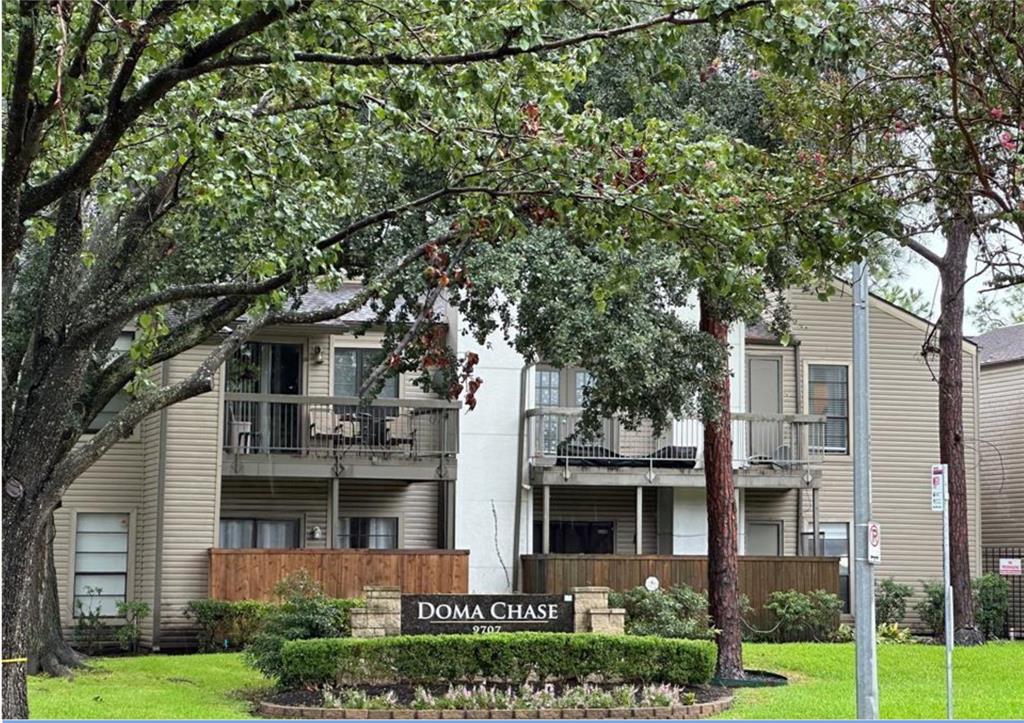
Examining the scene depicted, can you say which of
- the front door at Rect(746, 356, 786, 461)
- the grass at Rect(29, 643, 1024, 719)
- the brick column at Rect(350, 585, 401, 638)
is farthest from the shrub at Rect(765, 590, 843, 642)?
the brick column at Rect(350, 585, 401, 638)

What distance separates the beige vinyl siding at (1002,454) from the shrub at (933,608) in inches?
190

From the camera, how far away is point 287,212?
11.8 m

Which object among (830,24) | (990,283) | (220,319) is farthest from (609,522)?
(830,24)

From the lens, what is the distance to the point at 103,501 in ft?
90.2

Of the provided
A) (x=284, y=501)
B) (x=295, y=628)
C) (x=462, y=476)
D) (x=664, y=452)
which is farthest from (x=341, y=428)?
(x=295, y=628)

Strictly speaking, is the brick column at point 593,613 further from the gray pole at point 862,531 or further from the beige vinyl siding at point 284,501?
the beige vinyl siding at point 284,501

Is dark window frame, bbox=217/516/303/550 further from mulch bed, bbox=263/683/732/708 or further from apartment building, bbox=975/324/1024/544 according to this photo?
apartment building, bbox=975/324/1024/544

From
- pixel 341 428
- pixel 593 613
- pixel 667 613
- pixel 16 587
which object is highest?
pixel 341 428

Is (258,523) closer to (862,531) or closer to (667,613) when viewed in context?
(667,613)

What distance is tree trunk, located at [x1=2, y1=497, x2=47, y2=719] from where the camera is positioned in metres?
13.9

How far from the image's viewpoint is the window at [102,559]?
2720cm

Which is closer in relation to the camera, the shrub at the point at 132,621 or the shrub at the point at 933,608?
the shrub at the point at 132,621

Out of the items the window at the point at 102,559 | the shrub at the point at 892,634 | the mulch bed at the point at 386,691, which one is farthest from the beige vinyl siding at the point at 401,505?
the mulch bed at the point at 386,691

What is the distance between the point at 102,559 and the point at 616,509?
1059cm
